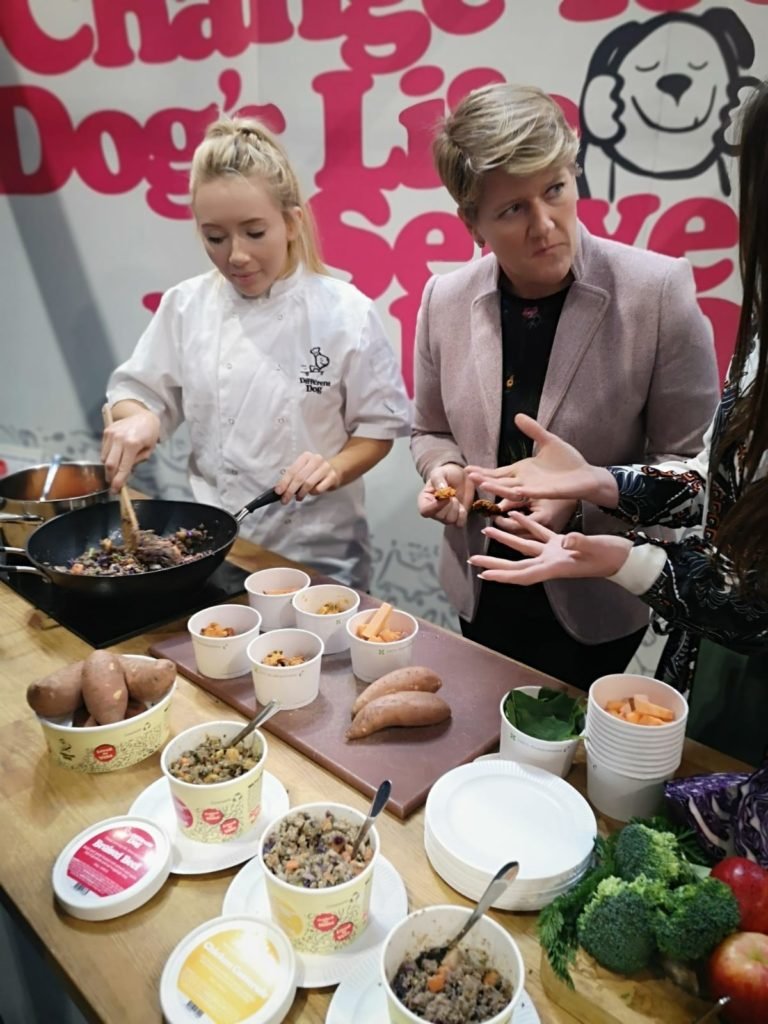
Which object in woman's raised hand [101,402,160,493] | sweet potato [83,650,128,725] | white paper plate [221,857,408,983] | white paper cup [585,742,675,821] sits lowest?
white paper cup [585,742,675,821]

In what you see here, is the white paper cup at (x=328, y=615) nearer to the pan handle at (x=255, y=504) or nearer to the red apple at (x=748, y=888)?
the pan handle at (x=255, y=504)

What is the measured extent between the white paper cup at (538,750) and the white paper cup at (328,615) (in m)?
0.43

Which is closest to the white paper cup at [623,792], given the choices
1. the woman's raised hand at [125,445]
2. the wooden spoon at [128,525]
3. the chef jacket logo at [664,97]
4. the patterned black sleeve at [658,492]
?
the patterned black sleeve at [658,492]

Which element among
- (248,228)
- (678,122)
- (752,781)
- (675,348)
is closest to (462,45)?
(678,122)

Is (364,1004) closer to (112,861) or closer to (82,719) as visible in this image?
(112,861)

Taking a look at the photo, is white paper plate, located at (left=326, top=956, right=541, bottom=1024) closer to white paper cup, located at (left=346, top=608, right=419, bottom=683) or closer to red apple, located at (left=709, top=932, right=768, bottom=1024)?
red apple, located at (left=709, top=932, right=768, bottom=1024)

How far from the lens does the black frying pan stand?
152 cm

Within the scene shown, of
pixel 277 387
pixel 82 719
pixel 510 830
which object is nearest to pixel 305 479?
pixel 277 387

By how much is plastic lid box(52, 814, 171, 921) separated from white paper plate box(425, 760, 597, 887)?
373 millimetres

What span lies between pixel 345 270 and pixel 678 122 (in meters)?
1.25

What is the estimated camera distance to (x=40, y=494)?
2.06 m

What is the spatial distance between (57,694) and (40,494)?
1029 millimetres

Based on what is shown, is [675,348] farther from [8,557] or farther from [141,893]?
[8,557]

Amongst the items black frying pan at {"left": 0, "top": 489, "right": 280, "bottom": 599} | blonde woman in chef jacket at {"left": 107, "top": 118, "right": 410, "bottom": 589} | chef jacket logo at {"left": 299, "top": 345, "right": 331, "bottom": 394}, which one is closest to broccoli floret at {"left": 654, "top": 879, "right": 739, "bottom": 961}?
black frying pan at {"left": 0, "top": 489, "right": 280, "bottom": 599}
